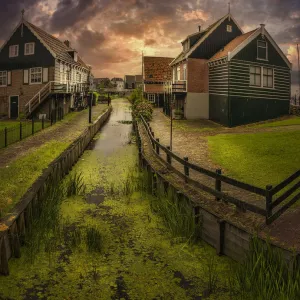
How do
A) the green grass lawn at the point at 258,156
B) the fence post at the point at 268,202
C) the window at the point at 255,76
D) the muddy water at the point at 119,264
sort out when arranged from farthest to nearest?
the window at the point at 255,76 → the green grass lawn at the point at 258,156 → the fence post at the point at 268,202 → the muddy water at the point at 119,264

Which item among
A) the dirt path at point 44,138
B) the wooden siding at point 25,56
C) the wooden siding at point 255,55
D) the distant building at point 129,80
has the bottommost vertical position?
the dirt path at point 44,138

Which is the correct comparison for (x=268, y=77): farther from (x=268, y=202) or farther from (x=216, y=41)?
(x=268, y=202)

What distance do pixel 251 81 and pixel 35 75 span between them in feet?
74.8

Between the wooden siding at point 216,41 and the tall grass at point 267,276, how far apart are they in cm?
2956

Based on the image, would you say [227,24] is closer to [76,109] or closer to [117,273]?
[76,109]

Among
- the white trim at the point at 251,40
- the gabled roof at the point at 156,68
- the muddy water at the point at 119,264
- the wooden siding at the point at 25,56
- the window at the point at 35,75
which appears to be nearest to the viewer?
the muddy water at the point at 119,264

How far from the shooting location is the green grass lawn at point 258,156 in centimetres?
1288

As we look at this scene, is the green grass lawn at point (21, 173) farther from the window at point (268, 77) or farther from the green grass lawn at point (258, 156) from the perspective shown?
the window at point (268, 77)

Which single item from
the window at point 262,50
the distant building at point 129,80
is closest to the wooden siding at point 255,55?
the window at point 262,50

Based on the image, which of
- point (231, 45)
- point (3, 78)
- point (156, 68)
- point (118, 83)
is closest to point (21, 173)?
point (231, 45)

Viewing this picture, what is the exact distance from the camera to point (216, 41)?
3394cm

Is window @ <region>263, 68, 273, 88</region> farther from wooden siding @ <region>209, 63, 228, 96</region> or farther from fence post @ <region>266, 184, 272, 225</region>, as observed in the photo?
fence post @ <region>266, 184, 272, 225</region>

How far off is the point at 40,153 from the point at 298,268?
1509 centimetres

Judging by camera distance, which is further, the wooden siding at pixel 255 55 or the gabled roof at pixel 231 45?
the gabled roof at pixel 231 45
